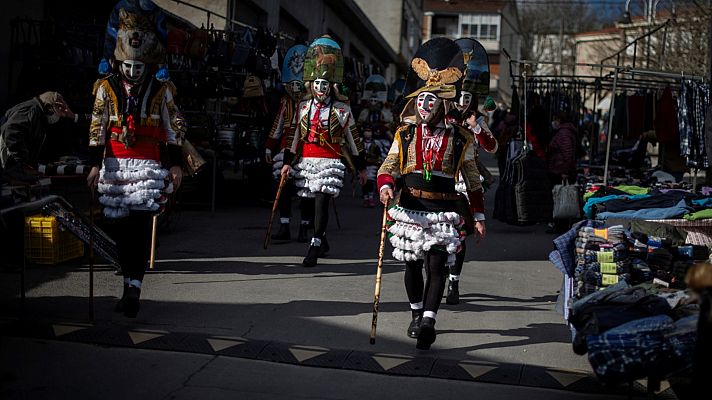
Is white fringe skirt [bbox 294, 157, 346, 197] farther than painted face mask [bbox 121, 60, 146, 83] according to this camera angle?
Yes

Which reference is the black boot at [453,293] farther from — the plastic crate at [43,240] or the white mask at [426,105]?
the plastic crate at [43,240]

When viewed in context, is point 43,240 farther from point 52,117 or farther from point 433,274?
point 433,274

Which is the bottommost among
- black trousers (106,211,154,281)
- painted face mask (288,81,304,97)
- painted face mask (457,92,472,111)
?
black trousers (106,211,154,281)

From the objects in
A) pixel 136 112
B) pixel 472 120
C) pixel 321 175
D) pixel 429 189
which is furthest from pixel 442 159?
pixel 321 175

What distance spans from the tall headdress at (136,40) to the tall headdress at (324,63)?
318cm

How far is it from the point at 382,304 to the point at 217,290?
59.0 inches

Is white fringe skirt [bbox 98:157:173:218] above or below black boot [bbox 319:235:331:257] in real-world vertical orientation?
above

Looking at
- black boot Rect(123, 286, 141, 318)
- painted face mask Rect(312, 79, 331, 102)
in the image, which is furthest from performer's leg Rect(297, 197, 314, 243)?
black boot Rect(123, 286, 141, 318)

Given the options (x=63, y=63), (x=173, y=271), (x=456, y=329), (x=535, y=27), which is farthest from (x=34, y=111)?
(x=535, y=27)

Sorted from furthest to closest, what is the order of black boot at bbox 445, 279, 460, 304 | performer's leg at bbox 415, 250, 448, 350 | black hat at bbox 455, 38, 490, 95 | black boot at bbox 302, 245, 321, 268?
black boot at bbox 302, 245, 321, 268 → black hat at bbox 455, 38, 490, 95 → black boot at bbox 445, 279, 460, 304 → performer's leg at bbox 415, 250, 448, 350

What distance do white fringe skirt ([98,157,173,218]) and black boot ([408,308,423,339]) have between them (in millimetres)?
2200

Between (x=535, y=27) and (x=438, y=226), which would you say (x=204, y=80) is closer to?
(x=438, y=226)

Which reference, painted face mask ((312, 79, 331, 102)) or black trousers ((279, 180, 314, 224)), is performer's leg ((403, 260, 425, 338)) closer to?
painted face mask ((312, 79, 331, 102))

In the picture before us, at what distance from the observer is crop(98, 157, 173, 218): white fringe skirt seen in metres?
7.37
